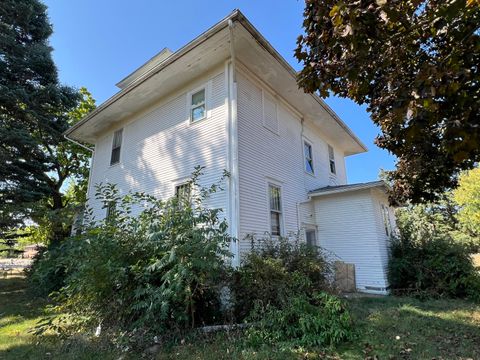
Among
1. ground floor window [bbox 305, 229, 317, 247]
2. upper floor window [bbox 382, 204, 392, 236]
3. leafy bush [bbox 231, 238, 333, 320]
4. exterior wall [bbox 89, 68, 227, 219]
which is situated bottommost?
leafy bush [bbox 231, 238, 333, 320]

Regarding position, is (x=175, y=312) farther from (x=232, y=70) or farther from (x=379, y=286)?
(x=379, y=286)

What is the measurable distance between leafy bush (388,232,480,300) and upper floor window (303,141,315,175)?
455cm

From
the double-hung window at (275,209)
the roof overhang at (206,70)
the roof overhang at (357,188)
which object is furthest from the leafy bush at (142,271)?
the roof overhang at (357,188)

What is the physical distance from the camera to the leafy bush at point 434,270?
811 cm

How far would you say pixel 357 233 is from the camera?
1016cm

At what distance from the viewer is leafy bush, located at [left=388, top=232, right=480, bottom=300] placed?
8.11 metres

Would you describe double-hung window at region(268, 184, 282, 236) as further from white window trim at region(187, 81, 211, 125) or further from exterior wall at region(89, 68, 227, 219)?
white window trim at region(187, 81, 211, 125)

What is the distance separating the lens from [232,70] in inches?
325

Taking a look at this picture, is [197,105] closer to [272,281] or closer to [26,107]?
[272,281]

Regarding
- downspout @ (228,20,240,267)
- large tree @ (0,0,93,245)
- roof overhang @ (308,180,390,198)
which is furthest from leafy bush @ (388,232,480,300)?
large tree @ (0,0,93,245)

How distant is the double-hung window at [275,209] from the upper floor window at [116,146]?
696 cm

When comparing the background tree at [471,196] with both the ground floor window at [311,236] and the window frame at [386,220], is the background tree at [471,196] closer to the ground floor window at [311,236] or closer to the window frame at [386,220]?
the window frame at [386,220]

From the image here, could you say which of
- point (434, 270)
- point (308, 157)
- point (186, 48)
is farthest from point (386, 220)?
point (186, 48)

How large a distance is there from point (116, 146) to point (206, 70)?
5.84 m
